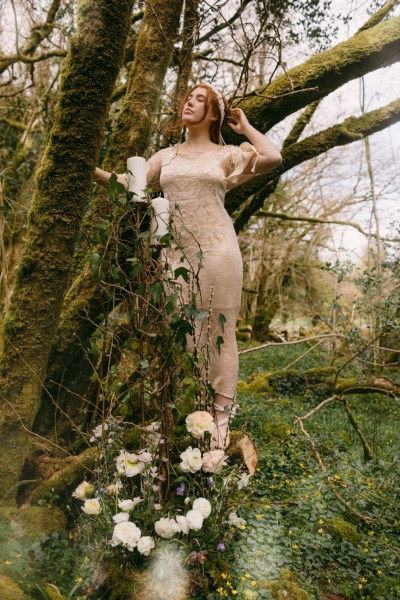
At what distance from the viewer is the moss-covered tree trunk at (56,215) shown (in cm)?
223

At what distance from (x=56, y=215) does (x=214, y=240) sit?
0.94m

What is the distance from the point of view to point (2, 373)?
7.84 feet

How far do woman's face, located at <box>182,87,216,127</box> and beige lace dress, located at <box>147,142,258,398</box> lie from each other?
0.81 ft

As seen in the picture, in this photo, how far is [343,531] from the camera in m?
2.92

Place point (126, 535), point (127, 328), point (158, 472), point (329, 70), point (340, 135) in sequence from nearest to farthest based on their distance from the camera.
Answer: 1. point (126, 535)
2. point (158, 472)
3. point (127, 328)
4. point (329, 70)
5. point (340, 135)

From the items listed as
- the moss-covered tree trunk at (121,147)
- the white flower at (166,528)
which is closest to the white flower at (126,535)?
the white flower at (166,528)

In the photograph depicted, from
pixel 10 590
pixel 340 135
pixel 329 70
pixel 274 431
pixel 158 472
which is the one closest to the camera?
pixel 10 590

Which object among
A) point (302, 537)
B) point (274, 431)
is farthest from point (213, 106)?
point (274, 431)

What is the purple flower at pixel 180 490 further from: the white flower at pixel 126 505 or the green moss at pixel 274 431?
the green moss at pixel 274 431

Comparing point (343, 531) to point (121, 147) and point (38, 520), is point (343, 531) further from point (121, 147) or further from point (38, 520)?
point (121, 147)

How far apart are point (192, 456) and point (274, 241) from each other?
11.3 m

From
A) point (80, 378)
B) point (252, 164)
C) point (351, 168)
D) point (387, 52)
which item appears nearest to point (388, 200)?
point (351, 168)

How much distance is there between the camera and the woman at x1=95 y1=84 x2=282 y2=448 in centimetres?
278

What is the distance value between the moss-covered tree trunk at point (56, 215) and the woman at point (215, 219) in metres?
0.50
